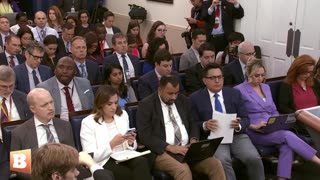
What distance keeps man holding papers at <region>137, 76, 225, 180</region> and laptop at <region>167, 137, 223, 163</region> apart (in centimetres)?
4

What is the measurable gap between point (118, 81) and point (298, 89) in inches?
75.2

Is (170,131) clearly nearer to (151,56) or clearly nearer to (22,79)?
(22,79)

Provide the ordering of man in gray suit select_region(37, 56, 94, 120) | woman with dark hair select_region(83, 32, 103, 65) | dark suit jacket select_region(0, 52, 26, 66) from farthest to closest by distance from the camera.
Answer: woman with dark hair select_region(83, 32, 103, 65) < dark suit jacket select_region(0, 52, 26, 66) < man in gray suit select_region(37, 56, 94, 120)

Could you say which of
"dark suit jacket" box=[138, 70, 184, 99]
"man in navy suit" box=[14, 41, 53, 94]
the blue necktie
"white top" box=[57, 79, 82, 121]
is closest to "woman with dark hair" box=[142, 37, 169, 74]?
"dark suit jacket" box=[138, 70, 184, 99]

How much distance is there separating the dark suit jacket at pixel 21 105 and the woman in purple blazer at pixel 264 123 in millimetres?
2056

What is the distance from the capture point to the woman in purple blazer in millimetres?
4754

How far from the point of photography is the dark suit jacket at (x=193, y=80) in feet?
19.0

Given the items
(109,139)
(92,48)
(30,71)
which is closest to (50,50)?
(92,48)

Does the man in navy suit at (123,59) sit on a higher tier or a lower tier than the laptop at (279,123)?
higher

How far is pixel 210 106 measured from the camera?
4801 mm

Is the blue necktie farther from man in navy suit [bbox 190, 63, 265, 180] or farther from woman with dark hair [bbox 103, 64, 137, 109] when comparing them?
woman with dark hair [bbox 103, 64, 137, 109]

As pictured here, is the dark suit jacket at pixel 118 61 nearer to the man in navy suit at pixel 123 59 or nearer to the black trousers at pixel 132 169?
the man in navy suit at pixel 123 59

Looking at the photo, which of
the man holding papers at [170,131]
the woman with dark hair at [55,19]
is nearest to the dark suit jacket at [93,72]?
the man holding papers at [170,131]

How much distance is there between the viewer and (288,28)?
25.3ft
